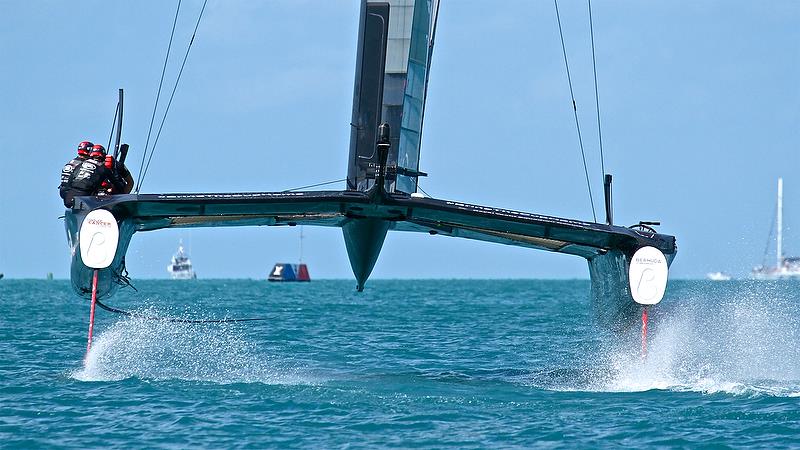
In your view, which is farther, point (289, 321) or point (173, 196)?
point (289, 321)

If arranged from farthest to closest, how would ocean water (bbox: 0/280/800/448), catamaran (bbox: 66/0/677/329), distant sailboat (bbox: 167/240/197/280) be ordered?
distant sailboat (bbox: 167/240/197/280), catamaran (bbox: 66/0/677/329), ocean water (bbox: 0/280/800/448)

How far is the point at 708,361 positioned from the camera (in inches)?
395

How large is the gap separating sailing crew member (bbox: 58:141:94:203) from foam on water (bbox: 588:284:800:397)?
13.4 ft

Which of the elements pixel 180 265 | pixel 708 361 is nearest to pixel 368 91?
pixel 708 361

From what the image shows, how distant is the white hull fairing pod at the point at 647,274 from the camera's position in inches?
319

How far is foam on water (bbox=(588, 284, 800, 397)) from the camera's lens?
8.47 m

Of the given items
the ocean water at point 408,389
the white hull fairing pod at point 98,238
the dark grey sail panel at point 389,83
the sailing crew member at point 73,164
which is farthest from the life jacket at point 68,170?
the dark grey sail panel at point 389,83

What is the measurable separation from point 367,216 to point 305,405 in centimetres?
145

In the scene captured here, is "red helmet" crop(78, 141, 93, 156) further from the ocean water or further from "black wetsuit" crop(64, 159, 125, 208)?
the ocean water

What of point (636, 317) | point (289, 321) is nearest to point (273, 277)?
point (289, 321)

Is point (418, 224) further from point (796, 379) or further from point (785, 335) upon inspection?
point (785, 335)

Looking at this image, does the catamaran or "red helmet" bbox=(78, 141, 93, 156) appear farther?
"red helmet" bbox=(78, 141, 93, 156)

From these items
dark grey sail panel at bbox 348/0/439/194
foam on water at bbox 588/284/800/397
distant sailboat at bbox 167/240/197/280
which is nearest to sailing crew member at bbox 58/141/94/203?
dark grey sail panel at bbox 348/0/439/194

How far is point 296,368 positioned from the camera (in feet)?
32.0
